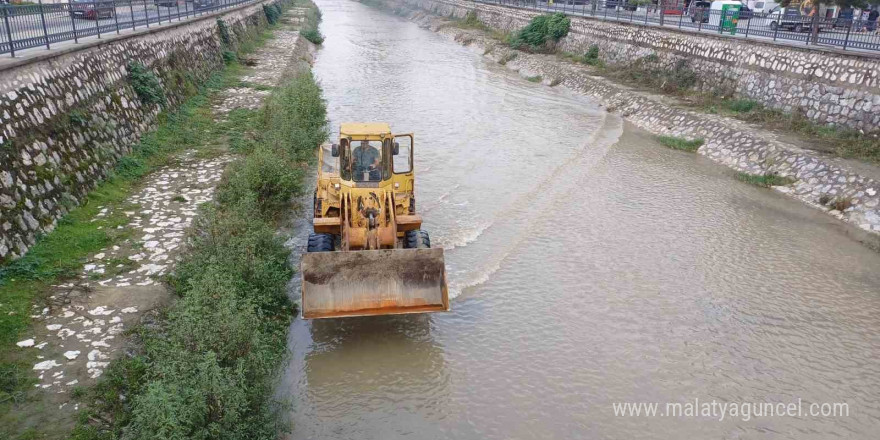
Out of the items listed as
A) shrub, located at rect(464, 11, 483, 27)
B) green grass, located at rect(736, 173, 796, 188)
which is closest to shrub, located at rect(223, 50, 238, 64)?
green grass, located at rect(736, 173, 796, 188)

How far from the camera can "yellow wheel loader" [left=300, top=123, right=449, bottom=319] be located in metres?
8.40

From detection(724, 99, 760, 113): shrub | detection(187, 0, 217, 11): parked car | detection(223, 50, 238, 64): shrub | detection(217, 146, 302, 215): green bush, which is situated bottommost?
detection(217, 146, 302, 215): green bush

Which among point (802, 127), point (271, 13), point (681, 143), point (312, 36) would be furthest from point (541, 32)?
point (802, 127)

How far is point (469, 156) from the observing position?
58.9ft

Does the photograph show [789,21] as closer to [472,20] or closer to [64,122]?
[64,122]

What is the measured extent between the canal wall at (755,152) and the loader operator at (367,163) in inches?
410

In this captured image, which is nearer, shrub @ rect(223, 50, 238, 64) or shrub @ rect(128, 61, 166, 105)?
shrub @ rect(128, 61, 166, 105)

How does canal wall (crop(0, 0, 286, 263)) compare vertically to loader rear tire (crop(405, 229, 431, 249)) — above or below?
above

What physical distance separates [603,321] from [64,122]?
389 inches

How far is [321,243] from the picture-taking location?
9805 millimetres

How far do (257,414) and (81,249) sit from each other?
4064 millimetres

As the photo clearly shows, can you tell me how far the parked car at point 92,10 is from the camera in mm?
13470

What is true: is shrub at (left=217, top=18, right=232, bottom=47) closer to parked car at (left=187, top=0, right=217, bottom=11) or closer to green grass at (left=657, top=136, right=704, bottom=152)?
parked car at (left=187, top=0, right=217, bottom=11)

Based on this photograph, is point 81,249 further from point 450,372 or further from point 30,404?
point 450,372
